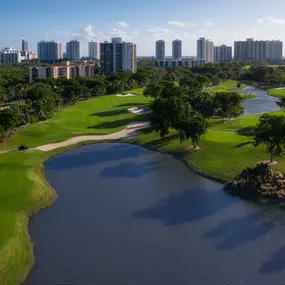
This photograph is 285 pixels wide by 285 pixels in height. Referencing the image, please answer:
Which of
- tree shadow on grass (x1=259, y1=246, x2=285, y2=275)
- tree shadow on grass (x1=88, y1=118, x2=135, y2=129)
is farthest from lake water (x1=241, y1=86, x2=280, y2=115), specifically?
tree shadow on grass (x1=259, y1=246, x2=285, y2=275)

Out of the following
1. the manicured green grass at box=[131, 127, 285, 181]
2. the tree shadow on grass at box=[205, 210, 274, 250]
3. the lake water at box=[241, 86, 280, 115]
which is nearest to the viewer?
the tree shadow on grass at box=[205, 210, 274, 250]

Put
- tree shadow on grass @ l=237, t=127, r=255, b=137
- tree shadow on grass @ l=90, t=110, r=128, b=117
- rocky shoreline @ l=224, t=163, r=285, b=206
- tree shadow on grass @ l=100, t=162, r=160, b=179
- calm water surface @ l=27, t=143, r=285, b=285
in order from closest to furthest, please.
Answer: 1. calm water surface @ l=27, t=143, r=285, b=285
2. rocky shoreline @ l=224, t=163, r=285, b=206
3. tree shadow on grass @ l=100, t=162, r=160, b=179
4. tree shadow on grass @ l=237, t=127, r=255, b=137
5. tree shadow on grass @ l=90, t=110, r=128, b=117

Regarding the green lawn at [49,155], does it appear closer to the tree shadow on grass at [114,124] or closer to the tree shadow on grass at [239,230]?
the tree shadow on grass at [114,124]

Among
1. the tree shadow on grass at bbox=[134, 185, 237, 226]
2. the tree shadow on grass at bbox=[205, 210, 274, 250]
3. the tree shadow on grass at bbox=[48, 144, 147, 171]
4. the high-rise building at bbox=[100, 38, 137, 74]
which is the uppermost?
the high-rise building at bbox=[100, 38, 137, 74]

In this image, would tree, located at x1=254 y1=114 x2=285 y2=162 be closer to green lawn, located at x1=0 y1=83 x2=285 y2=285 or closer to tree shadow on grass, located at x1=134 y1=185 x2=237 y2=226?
green lawn, located at x1=0 y1=83 x2=285 y2=285

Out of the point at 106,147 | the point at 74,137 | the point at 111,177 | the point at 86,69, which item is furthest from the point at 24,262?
the point at 86,69
